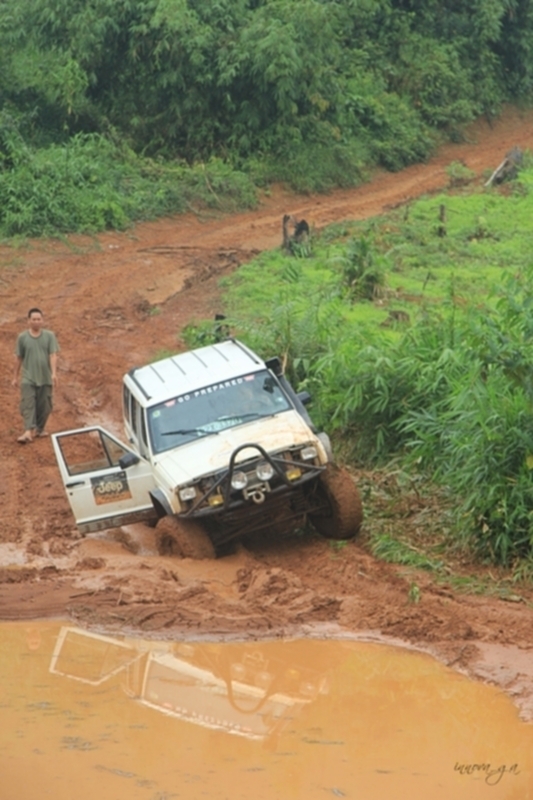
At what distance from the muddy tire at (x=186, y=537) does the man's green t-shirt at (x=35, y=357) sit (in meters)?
4.03

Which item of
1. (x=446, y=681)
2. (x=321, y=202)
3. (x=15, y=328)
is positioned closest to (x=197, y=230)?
(x=321, y=202)

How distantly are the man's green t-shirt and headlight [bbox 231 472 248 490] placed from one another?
457 cm

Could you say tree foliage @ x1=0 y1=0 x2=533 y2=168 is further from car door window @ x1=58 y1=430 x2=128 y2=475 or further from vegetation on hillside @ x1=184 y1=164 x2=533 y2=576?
car door window @ x1=58 y1=430 x2=128 y2=475

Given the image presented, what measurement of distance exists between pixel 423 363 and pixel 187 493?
3.29 meters

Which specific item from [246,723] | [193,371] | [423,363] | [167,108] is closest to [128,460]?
[193,371]

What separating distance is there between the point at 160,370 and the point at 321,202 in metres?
16.7

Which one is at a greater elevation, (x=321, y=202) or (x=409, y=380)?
(x=409, y=380)

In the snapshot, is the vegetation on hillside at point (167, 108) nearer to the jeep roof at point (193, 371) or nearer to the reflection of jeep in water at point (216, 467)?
the jeep roof at point (193, 371)

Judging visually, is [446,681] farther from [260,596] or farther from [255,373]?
[255,373]

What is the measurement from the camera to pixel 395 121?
1230 inches

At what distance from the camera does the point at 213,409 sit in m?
10.6

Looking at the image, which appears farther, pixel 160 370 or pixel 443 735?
pixel 160 370

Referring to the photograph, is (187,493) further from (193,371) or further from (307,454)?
(193,371)

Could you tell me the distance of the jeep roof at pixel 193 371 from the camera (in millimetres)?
10820
